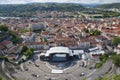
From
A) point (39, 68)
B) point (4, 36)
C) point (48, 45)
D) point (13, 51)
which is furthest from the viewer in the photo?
point (4, 36)

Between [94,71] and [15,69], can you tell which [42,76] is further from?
[94,71]

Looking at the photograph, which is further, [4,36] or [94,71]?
[4,36]

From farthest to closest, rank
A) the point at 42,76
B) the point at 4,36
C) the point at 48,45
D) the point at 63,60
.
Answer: the point at 4,36
the point at 48,45
the point at 63,60
the point at 42,76

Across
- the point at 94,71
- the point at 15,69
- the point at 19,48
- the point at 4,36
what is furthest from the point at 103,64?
the point at 4,36

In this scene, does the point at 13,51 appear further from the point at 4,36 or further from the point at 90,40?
the point at 90,40

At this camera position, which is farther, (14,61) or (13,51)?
(13,51)

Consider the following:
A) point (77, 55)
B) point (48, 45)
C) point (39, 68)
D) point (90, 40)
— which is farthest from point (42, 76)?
point (90, 40)

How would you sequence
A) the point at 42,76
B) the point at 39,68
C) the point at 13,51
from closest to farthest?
the point at 42,76 → the point at 39,68 → the point at 13,51

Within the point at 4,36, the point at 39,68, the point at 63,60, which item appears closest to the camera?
the point at 39,68
